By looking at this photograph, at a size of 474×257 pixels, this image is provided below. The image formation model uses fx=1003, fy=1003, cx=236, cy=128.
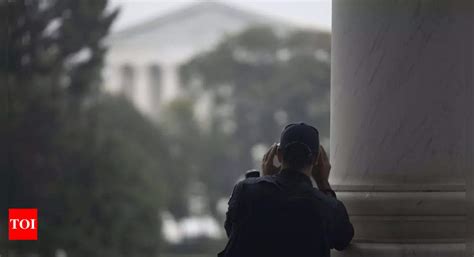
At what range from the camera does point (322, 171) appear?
30.7 ft

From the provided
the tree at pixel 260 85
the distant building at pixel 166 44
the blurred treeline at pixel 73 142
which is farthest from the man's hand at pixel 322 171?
the distant building at pixel 166 44

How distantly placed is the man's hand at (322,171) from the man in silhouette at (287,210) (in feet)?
1.31

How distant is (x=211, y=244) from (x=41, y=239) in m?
24.5

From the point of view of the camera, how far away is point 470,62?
9.89 meters

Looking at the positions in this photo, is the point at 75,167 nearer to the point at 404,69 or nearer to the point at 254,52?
the point at 254,52

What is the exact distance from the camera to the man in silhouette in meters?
8.74

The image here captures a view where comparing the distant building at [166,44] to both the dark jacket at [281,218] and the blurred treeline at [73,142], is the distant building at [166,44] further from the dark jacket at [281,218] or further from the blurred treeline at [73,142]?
the dark jacket at [281,218]

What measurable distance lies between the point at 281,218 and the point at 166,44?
11912cm

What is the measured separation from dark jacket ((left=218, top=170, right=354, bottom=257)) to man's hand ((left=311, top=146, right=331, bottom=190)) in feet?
1.61

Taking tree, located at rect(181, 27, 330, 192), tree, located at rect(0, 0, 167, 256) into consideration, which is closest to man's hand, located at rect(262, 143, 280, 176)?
tree, located at rect(0, 0, 167, 256)

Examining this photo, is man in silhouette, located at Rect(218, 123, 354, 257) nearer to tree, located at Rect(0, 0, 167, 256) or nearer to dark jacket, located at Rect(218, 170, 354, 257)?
dark jacket, located at Rect(218, 170, 354, 257)

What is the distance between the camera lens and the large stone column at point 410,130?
9438mm

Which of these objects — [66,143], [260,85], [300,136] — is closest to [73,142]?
[66,143]

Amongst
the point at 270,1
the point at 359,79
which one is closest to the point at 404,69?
the point at 359,79
